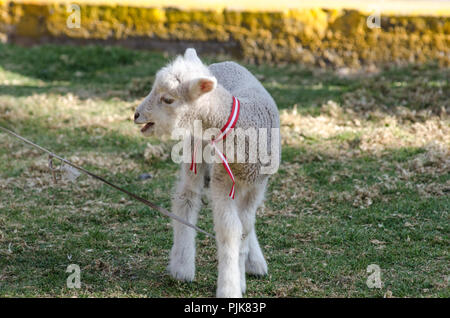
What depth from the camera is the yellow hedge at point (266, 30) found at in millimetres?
11852

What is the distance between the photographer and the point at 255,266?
512 cm

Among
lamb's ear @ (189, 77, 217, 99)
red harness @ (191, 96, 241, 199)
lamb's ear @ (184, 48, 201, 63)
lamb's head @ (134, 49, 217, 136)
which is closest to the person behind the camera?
lamb's ear @ (189, 77, 217, 99)

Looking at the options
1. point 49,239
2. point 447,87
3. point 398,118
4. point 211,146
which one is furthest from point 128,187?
point 447,87

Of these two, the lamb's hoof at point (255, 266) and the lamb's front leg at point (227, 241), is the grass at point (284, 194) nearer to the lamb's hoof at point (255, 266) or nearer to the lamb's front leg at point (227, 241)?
the lamb's hoof at point (255, 266)

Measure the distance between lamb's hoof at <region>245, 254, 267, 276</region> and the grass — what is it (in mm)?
62

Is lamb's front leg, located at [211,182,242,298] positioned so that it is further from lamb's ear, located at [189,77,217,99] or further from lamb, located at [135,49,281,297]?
lamb's ear, located at [189,77,217,99]

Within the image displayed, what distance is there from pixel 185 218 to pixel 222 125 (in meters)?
1.09

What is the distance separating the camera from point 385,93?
32.8 feet

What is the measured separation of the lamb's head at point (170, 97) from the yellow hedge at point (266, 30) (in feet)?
26.9

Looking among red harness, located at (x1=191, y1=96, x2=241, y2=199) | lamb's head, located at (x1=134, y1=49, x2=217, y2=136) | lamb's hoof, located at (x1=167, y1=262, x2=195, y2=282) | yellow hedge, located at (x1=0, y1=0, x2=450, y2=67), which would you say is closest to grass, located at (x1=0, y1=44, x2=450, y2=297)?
lamb's hoof, located at (x1=167, y1=262, x2=195, y2=282)

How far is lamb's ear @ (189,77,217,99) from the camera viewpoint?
4.14 metres

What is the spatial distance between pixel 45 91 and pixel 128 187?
4313mm
